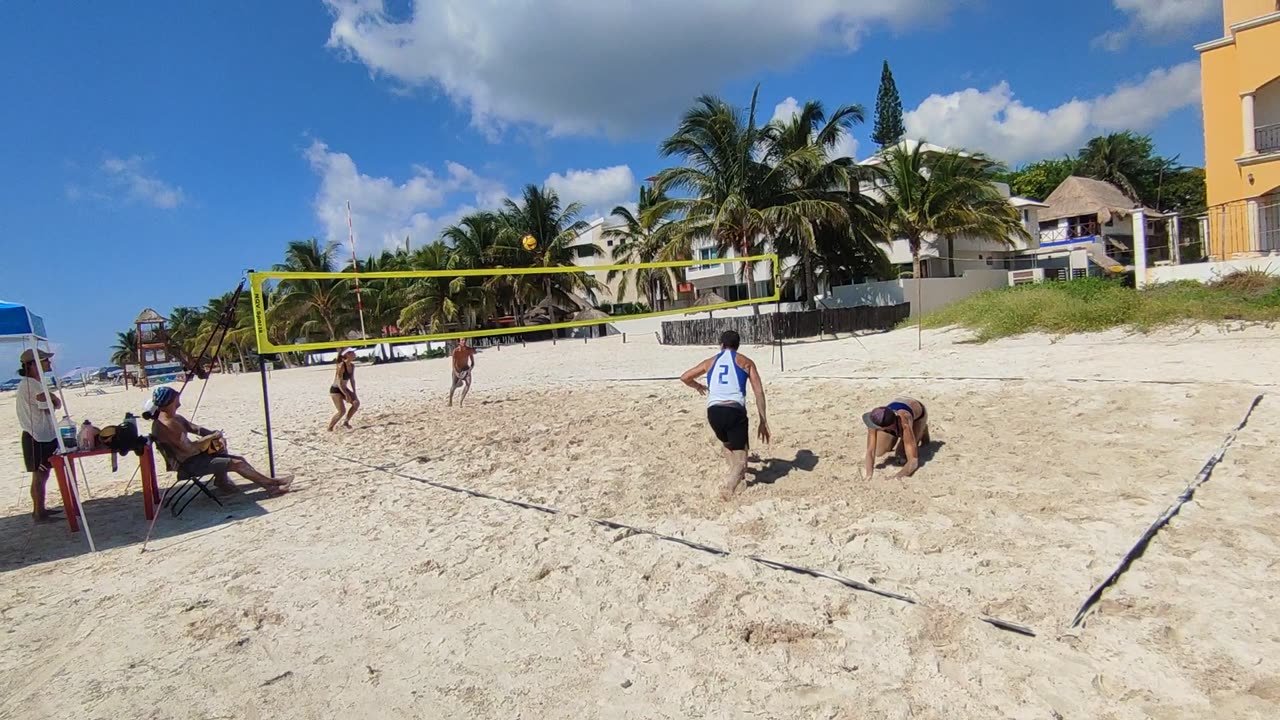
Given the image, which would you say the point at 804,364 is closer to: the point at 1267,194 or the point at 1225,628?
the point at 1225,628

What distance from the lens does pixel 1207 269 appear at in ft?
42.5

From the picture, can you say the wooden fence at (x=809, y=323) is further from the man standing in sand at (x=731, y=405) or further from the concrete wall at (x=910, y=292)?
the man standing in sand at (x=731, y=405)

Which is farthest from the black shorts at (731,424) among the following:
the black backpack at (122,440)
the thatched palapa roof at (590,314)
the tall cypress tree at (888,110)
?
the tall cypress tree at (888,110)

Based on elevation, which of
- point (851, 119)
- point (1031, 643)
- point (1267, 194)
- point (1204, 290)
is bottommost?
point (1031, 643)

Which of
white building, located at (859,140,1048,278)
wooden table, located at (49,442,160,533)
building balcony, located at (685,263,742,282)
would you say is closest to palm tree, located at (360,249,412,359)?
building balcony, located at (685,263,742,282)

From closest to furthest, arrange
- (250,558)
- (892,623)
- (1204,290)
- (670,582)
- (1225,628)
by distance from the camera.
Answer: (1225,628)
(892,623)
(670,582)
(250,558)
(1204,290)

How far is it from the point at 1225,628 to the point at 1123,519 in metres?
1.13

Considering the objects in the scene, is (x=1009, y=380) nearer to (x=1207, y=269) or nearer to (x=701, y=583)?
(x=701, y=583)

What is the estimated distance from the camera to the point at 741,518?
4.15m

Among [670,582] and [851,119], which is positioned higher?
[851,119]

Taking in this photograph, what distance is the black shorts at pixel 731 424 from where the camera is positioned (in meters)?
4.54

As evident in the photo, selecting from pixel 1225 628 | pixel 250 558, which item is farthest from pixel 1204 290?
pixel 250 558

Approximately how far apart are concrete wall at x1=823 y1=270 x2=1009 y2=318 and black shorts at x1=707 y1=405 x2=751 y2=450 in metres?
17.9

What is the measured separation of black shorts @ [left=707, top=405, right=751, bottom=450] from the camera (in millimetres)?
4535
